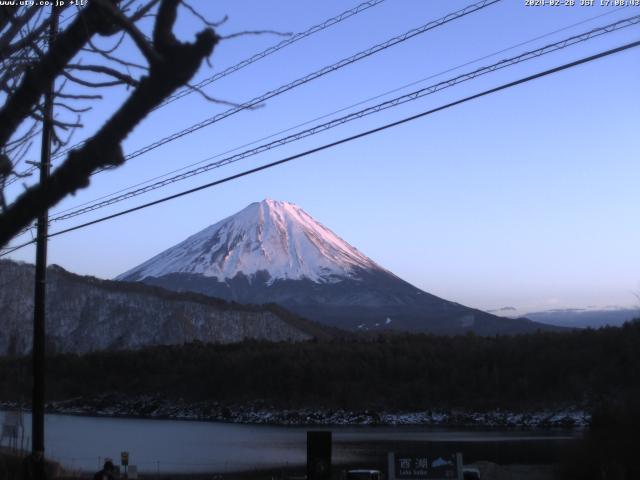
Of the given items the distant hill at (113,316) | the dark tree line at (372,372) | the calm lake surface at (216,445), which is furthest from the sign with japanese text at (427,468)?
the distant hill at (113,316)

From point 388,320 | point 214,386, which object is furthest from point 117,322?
point 388,320

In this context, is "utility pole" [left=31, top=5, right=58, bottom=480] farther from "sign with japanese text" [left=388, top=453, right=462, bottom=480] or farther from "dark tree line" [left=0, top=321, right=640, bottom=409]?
"dark tree line" [left=0, top=321, right=640, bottom=409]

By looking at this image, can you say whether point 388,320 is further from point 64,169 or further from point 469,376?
point 64,169

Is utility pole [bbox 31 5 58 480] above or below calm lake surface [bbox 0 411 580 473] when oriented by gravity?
above

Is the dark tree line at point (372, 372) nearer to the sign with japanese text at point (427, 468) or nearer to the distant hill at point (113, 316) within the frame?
the distant hill at point (113, 316)

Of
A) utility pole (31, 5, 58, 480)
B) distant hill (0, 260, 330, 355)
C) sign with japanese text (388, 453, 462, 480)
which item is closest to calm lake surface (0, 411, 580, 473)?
utility pole (31, 5, 58, 480)
